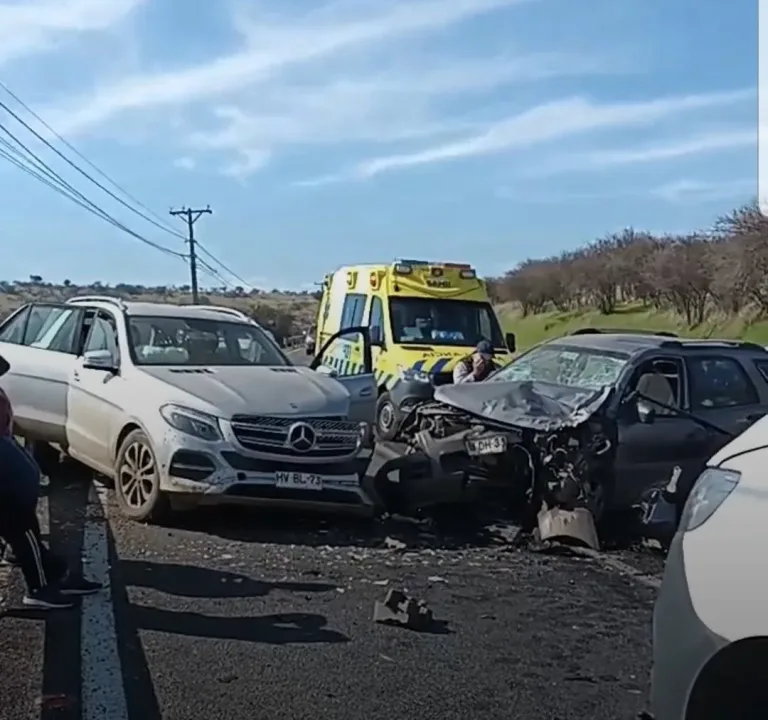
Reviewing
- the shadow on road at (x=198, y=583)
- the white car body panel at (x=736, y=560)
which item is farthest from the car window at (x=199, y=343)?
the white car body panel at (x=736, y=560)

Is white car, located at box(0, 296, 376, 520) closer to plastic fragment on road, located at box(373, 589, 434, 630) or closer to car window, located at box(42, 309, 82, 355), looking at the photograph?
car window, located at box(42, 309, 82, 355)

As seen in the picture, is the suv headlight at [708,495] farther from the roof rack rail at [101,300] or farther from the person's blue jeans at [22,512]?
the roof rack rail at [101,300]

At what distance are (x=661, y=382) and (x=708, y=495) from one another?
597 centimetres

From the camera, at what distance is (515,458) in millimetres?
8477

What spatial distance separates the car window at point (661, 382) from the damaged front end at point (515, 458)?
0.42 meters

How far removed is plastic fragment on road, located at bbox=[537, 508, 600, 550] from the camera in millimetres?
7867

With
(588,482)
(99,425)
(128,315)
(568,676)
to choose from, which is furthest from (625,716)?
(128,315)

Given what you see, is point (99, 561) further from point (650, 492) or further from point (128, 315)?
point (650, 492)

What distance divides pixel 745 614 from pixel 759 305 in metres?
40.4

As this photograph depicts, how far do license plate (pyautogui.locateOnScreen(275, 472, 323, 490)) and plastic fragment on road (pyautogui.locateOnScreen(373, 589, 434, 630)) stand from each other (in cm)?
223

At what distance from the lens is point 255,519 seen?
8.66 meters

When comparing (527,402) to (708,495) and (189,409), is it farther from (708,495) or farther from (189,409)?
(708,495)

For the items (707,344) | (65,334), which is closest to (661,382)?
(707,344)

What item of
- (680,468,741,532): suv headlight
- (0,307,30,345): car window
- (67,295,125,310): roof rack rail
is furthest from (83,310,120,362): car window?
(680,468,741,532): suv headlight
